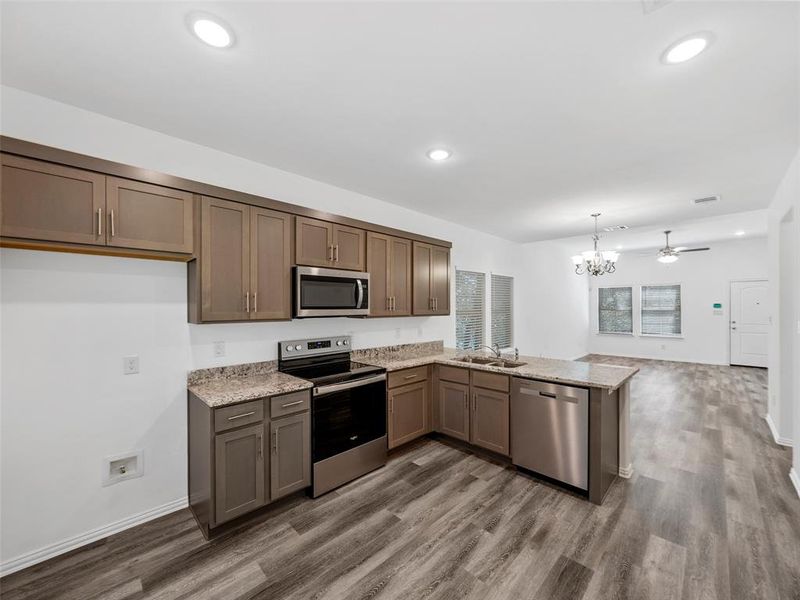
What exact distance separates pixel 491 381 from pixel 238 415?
86.5 inches

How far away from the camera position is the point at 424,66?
1779 mm

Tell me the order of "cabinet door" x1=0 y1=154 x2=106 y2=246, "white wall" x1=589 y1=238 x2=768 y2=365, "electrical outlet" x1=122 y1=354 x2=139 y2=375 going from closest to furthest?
"cabinet door" x1=0 y1=154 x2=106 y2=246
"electrical outlet" x1=122 y1=354 x2=139 y2=375
"white wall" x1=589 y1=238 x2=768 y2=365

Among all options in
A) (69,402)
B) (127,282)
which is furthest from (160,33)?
(69,402)

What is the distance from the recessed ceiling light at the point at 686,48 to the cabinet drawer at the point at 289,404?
2.96 metres

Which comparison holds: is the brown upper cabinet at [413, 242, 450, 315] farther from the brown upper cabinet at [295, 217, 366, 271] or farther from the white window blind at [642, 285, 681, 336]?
the white window blind at [642, 285, 681, 336]

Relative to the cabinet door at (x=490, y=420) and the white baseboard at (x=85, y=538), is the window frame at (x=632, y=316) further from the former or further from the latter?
the white baseboard at (x=85, y=538)

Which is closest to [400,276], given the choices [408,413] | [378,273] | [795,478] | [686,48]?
[378,273]

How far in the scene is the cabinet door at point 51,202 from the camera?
1.77 metres

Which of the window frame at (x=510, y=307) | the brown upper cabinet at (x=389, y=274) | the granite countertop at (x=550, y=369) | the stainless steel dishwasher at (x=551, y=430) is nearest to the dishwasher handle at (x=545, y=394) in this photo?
the stainless steel dishwasher at (x=551, y=430)

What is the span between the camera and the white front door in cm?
729

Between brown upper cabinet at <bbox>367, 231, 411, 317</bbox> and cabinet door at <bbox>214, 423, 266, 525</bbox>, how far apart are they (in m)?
1.62

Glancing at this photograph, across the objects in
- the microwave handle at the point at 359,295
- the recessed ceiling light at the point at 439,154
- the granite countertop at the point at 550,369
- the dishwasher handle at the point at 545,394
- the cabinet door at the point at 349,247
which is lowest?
the dishwasher handle at the point at 545,394

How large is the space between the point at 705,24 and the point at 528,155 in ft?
4.41

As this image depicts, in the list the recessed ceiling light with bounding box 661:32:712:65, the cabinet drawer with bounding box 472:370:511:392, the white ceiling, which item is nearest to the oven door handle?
the cabinet drawer with bounding box 472:370:511:392
